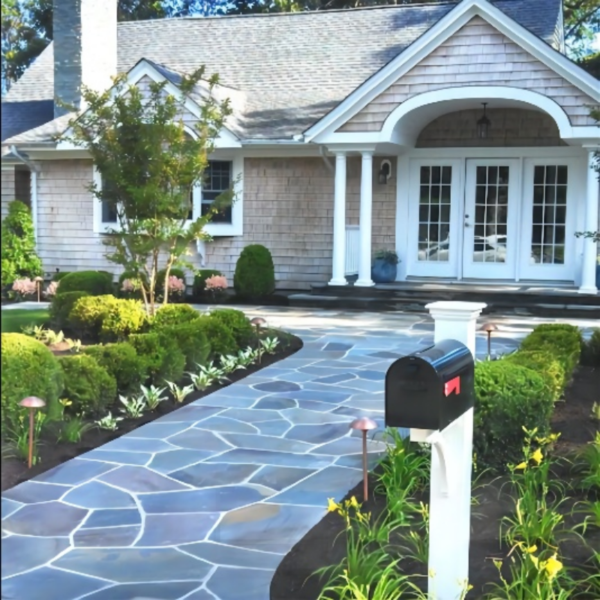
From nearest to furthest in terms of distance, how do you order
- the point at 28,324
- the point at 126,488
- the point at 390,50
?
the point at 126,488, the point at 28,324, the point at 390,50

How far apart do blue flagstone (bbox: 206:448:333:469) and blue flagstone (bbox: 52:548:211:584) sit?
59.8 inches

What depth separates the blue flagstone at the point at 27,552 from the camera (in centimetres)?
381

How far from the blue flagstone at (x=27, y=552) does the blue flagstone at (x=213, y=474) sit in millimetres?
1091

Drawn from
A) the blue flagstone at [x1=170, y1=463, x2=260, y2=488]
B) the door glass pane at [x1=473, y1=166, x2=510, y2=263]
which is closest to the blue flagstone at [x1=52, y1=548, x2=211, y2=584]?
the blue flagstone at [x1=170, y1=463, x2=260, y2=488]

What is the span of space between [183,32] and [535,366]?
A: 1632 cm

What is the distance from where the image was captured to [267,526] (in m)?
4.35

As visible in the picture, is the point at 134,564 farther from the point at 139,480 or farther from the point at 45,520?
the point at 139,480

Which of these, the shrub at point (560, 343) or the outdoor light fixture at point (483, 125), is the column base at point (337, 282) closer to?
the outdoor light fixture at point (483, 125)

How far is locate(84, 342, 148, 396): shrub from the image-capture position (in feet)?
22.6

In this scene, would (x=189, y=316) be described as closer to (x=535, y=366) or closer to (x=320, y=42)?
(x=535, y=366)

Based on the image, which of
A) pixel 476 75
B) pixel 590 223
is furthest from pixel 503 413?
pixel 476 75

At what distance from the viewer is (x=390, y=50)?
696 inches

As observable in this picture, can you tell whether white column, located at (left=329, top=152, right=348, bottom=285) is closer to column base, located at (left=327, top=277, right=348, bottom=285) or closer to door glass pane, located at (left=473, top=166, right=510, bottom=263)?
column base, located at (left=327, top=277, right=348, bottom=285)

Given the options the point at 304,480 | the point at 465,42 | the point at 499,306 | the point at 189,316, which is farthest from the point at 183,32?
the point at 304,480
